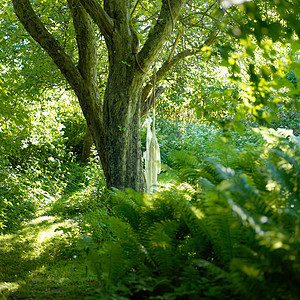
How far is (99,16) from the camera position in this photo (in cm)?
451

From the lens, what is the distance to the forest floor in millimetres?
3129

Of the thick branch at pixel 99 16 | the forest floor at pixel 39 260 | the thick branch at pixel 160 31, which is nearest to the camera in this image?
the forest floor at pixel 39 260

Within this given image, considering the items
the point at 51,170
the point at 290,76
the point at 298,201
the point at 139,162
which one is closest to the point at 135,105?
the point at 139,162

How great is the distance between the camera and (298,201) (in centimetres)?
104

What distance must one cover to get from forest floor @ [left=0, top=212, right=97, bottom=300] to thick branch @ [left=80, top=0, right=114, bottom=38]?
2577 millimetres

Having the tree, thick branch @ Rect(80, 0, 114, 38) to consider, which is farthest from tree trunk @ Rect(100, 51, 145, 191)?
thick branch @ Rect(80, 0, 114, 38)

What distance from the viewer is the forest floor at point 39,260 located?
3129 mm

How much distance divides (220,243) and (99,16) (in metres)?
4.07

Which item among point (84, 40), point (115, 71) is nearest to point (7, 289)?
point (115, 71)

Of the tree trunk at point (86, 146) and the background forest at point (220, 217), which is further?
the tree trunk at point (86, 146)

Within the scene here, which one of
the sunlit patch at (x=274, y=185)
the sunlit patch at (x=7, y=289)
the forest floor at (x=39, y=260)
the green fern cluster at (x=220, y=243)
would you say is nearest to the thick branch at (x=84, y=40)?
the forest floor at (x=39, y=260)

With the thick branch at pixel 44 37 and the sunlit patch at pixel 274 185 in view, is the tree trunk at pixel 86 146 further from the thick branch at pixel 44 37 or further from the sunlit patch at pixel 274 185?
the sunlit patch at pixel 274 185

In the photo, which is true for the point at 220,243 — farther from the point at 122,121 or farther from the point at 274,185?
the point at 122,121

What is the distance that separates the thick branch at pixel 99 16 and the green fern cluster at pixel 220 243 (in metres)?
3.51
